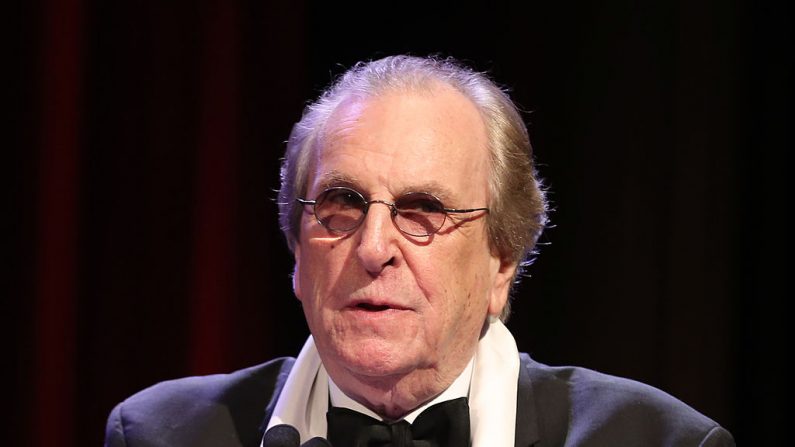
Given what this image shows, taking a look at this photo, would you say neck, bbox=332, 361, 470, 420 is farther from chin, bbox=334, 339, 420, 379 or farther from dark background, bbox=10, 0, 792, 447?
dark background, bbox=10, 0, 792, 447

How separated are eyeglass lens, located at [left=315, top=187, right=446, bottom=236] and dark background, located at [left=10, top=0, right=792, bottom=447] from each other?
917 mm

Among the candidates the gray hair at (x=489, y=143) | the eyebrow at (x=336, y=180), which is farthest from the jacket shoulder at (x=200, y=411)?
the eyebrow at (x=336, y=180)

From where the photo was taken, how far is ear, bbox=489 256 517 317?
7.44ft

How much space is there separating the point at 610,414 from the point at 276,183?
4.49 ft

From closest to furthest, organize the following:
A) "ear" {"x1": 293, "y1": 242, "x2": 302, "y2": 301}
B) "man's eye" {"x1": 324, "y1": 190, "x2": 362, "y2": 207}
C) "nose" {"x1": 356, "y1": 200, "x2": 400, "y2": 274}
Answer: "nose" {"x1": 356, "y1": 200, "x2": 400, "y2": 274} < "man's eye" {"x1": 324, "y1": 190, "x2": 362, "y2": 207} < "ear" {"x1": 293, "y1": 242, "x2": 302, "y2": 301}

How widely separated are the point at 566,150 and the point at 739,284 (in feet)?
2.25

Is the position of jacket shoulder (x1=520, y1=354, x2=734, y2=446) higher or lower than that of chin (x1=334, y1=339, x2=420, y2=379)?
lower

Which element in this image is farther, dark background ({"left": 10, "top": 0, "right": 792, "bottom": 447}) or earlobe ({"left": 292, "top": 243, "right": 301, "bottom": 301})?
dark background ({"left": 10, "top": 0, "right": 792, "bottom": 447})

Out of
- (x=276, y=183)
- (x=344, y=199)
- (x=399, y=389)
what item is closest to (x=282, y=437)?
(x=399, y=389)

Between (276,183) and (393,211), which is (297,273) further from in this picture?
(276,183)

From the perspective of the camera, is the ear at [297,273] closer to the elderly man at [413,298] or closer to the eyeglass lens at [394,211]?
the elderly man at [413,298]

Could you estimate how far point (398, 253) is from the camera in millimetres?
2047

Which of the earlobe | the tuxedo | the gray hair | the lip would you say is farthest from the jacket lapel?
the earlobe

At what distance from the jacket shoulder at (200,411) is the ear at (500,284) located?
0.58 m
